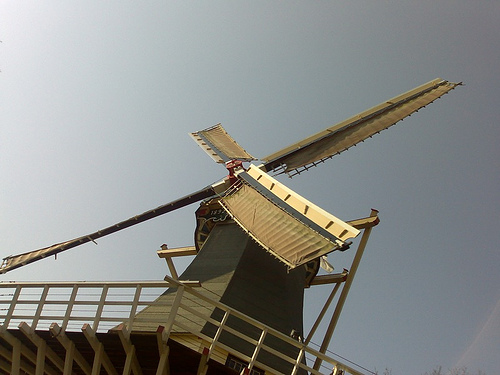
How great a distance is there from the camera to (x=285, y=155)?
14.1m

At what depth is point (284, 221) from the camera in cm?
964

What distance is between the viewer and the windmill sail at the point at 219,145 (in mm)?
14793

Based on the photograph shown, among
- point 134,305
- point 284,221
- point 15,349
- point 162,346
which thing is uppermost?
point 284,221

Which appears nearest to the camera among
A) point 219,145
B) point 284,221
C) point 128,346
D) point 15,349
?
point 128,346

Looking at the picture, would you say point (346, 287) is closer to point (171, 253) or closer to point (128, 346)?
point (128, 346)

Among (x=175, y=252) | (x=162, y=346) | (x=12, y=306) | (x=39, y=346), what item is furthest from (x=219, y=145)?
(x=162, y=346)

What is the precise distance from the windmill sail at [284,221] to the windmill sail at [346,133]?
2.14 metres

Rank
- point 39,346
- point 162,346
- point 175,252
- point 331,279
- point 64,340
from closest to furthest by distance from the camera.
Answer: point 162,346
point 64,340
point 39,346
point 331,279
point 175,252

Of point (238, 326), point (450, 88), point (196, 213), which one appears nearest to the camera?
point (238, 326)

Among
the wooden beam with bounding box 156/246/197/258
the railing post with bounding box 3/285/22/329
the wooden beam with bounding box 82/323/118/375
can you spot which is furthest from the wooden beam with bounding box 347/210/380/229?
the railing post with bounding box 3/285/22/329

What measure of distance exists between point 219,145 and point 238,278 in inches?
280

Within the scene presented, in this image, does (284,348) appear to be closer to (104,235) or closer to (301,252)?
(301,252)

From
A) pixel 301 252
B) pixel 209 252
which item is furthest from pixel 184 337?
pixel 209 252

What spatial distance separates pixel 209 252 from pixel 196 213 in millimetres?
2132
